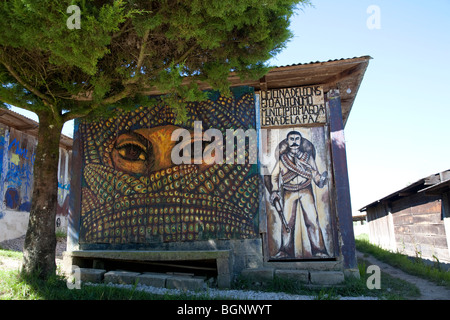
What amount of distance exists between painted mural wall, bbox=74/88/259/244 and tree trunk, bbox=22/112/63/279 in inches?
83.6

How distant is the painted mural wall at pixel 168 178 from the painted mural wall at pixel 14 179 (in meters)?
6.24

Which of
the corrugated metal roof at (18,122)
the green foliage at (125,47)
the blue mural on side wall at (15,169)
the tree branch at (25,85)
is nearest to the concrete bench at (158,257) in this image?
the green foliage at (125,47)

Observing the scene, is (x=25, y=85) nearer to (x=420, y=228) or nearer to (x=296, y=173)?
(x=296, y=173)

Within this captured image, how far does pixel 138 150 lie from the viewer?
7.22m

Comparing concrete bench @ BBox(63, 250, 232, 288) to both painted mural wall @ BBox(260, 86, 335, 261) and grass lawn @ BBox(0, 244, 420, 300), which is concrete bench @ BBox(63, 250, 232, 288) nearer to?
grass lawn @ BBox(0, 244, 420, 300)

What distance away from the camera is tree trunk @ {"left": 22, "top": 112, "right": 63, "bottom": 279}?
462 cm

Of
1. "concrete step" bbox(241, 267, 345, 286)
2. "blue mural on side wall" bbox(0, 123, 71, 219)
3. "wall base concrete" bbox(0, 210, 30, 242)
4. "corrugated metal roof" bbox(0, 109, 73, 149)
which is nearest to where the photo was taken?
"concrete step" bbox(241, 267, 345, 286)

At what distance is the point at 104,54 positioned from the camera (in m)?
4.87

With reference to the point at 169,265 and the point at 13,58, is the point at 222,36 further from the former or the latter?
the point at 169,265

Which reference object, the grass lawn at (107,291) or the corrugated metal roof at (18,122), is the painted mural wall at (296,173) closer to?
the grass lawn at (107,291)

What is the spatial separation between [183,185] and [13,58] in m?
3.72

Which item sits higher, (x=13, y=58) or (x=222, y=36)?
(x=222, y=36)

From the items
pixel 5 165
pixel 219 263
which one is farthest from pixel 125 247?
pixel 5 165

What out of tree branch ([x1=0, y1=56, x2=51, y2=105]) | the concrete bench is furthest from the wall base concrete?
tree branch ([x1=0, y1=56, x2=51, y2=105])
